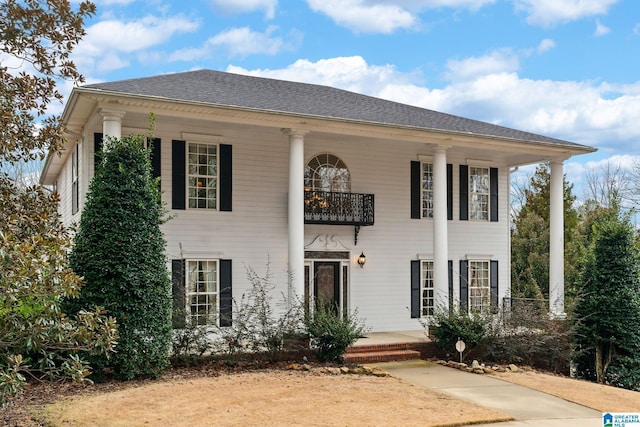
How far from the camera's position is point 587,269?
46.7 ft

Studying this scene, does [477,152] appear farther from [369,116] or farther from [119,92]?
[119,92]

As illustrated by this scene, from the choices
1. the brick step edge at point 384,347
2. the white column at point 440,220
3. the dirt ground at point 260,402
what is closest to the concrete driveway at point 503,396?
the dirt ground at point 260,402

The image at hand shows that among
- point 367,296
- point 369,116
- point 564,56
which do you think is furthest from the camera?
point 564,56

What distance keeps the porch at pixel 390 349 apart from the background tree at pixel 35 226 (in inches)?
278

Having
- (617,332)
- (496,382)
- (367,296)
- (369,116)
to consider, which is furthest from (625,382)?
(369,116)

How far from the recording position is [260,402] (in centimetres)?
890

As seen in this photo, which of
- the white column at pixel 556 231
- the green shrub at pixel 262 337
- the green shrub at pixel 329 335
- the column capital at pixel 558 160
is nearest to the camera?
the green shrub at pixel 262 337

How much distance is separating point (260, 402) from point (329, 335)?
340cm

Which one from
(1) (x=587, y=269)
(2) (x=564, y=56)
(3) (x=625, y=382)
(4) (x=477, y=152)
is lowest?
(3) (x=625, y=382)

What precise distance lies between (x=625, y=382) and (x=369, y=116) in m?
7.89

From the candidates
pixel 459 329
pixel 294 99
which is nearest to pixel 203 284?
pixel 294 99

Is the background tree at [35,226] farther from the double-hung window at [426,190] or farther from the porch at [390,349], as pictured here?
the double-hung window at [426,190]

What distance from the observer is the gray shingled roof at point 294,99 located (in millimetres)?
12844

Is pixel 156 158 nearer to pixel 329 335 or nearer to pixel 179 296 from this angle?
pixel 179 296
